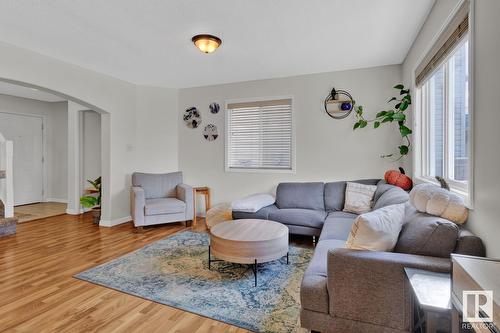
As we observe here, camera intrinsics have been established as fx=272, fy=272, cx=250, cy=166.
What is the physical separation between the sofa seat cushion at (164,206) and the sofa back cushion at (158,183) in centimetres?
24

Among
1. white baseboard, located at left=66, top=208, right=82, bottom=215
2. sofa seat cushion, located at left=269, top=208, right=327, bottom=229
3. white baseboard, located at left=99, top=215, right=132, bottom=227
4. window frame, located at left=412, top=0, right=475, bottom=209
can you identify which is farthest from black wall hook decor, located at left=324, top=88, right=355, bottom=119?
white baseboard, located at left=66, top=208, right=82, bottom=215

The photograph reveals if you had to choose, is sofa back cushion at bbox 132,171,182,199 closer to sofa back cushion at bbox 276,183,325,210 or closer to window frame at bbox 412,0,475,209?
sofa back cushion at bbox 276,183,325,210

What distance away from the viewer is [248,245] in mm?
2424

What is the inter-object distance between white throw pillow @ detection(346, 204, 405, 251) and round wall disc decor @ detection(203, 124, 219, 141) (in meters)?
3.60

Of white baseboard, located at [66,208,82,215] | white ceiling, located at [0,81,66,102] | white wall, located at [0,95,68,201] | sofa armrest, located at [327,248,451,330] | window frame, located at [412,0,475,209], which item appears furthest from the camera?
white wall, located at [0,95,68,201]

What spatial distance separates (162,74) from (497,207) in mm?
4259

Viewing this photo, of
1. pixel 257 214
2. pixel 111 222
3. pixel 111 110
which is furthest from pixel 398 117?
pixel 111 222

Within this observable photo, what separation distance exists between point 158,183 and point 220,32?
283 cm

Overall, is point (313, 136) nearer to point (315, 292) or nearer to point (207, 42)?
point (207, 42)

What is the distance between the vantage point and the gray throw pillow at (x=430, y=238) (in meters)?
1.51

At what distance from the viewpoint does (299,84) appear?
432cm

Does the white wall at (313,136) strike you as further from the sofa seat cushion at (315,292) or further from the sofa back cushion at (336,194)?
the sofa seat cushion at (315,292)

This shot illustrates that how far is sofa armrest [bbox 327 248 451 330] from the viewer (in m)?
1.46

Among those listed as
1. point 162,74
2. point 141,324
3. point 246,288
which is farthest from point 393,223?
point 162,74
